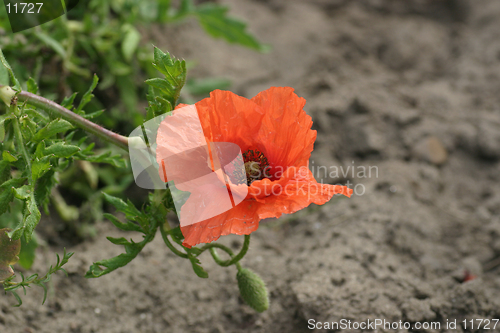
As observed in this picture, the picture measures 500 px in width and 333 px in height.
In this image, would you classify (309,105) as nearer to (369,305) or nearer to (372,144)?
(372,144)

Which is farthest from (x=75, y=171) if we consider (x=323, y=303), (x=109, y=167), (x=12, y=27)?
(x=323, y=303)

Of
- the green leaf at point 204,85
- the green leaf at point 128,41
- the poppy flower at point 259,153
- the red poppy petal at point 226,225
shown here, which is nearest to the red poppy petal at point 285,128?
the poppy flower at point 259,153

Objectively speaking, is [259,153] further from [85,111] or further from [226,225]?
[85,111]

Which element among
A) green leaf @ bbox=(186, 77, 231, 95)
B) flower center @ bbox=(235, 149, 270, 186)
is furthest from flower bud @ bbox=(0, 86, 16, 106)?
green leaf @ bbox=(186, 77, 231, 95)

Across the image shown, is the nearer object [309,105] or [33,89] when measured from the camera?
[33,89]

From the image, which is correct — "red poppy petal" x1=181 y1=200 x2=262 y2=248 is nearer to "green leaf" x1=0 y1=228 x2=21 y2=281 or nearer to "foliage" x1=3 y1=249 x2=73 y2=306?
"foliage" x1=3 y1=249 x2=73 y2=306

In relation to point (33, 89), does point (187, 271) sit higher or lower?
lower

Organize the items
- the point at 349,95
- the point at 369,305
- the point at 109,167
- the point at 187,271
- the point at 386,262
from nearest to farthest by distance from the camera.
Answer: the point at 369,305
the point at 386,262
the point at 187,271
the point at 109,167
the point at 349,95
